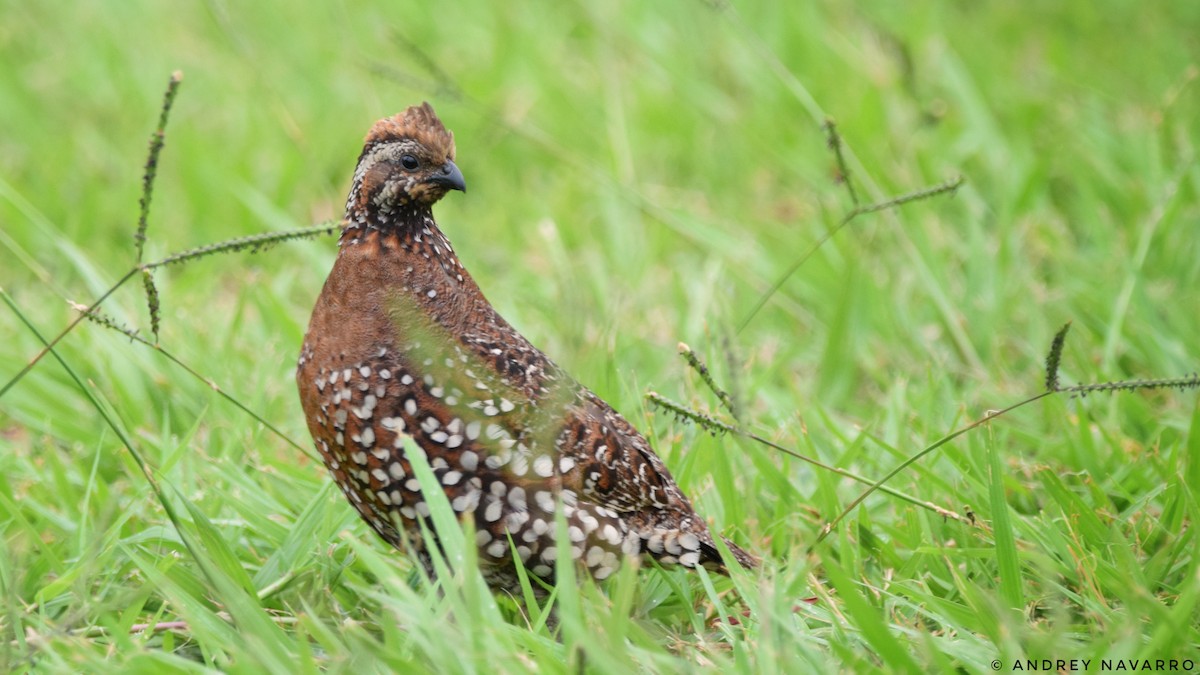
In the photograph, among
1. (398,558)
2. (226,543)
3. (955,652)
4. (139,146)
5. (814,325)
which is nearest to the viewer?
(955,652)

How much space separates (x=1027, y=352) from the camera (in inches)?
187

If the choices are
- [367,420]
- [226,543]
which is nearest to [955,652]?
[367,420]

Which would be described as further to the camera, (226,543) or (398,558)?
(398,558)

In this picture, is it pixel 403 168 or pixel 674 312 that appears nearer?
pixel 403 168

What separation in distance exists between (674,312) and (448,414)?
2.35m

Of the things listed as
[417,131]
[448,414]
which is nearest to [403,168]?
[417,131]

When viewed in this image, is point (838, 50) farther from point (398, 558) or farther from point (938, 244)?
point (398, 558)

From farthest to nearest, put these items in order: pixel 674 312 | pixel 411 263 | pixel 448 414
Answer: pixel 674 312 → pixel 411 263 → pixel 448 414

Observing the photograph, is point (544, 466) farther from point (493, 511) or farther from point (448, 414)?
point (448, 414)

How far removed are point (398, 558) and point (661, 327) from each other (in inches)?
76.0

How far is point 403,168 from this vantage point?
3.32m

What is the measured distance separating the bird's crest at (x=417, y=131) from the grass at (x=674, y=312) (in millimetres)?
608

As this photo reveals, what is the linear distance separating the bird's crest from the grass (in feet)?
1.99

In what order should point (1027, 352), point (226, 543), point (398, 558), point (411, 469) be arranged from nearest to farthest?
point (411, 469) → point (226, 543) → point (398, 558) → point (1027, 352)
